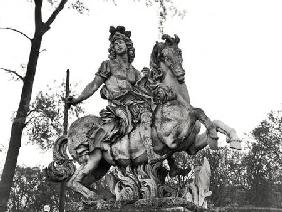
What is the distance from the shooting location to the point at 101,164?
29.2ft

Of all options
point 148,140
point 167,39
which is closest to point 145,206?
point 148,140

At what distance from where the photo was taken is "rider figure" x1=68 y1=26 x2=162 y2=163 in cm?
847

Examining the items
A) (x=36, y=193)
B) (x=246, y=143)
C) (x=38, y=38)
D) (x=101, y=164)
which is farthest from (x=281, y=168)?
(x=101, y=164)

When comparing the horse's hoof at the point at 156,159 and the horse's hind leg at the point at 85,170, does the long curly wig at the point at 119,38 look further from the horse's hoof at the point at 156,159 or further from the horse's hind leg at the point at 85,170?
the horse's hoof at the point at 156,159

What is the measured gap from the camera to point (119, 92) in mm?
9039

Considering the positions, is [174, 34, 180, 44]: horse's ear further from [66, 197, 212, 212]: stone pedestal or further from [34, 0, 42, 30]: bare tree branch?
[34, 0, 42, 30]: bare tree branch

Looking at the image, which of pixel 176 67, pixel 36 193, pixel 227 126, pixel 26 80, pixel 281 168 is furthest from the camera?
pixel 36 193

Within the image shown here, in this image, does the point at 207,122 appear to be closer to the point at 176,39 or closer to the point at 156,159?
the point at 156,159

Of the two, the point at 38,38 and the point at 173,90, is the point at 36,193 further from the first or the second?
the point at 173,90

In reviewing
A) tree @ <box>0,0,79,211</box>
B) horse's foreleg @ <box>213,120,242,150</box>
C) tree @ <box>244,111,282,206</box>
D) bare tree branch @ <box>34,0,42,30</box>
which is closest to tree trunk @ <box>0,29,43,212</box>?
tree @ <box>0,0,79,211</box>

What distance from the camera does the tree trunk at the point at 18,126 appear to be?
14.1 m

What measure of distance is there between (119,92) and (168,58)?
1198 mm

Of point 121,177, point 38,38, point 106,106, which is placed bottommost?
point 121,177

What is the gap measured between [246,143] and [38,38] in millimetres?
25182
